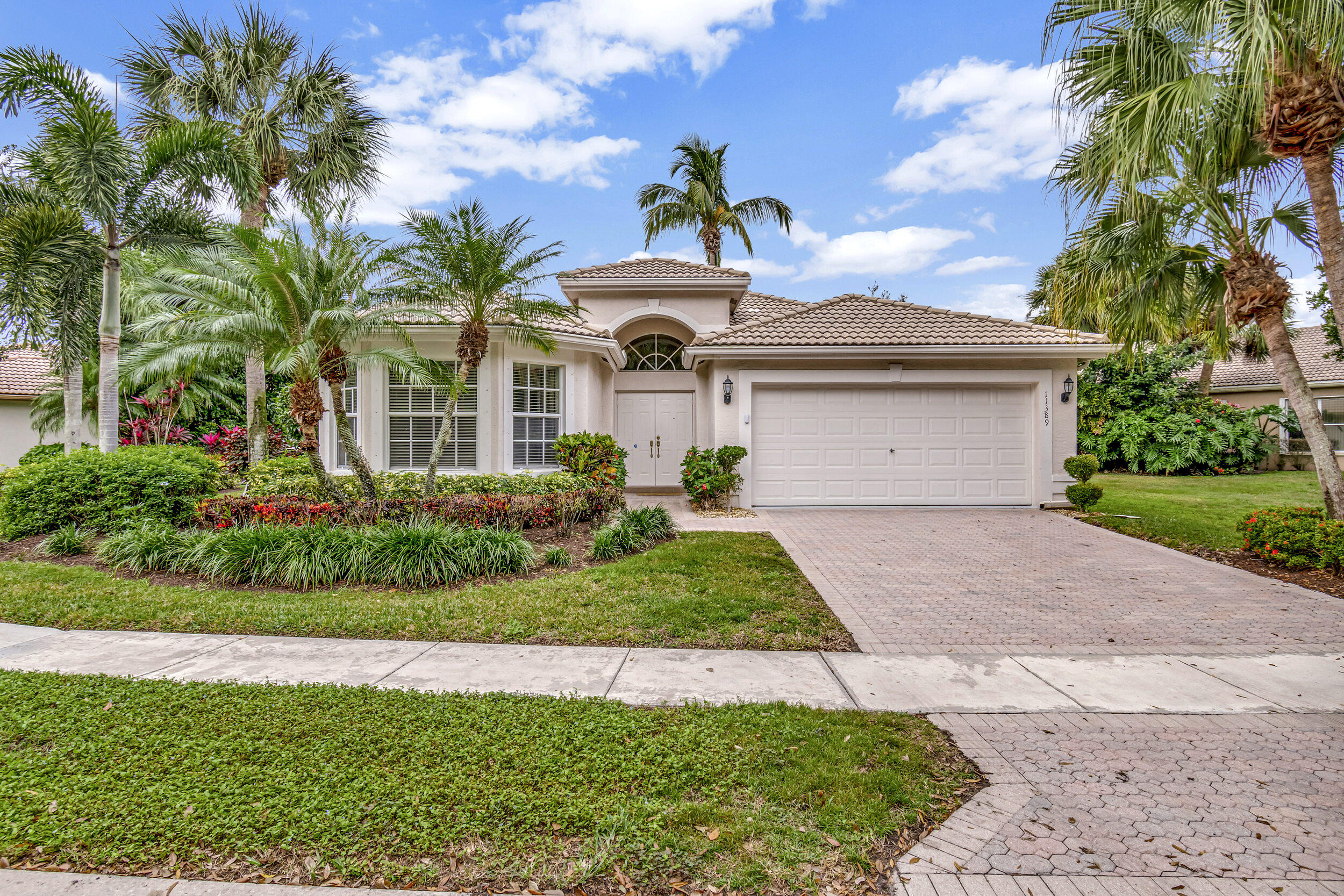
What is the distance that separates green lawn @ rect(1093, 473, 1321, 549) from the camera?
9.24 meters

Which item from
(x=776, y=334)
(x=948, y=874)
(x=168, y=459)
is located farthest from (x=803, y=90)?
(x=948, y=874)

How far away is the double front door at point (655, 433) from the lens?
47.8ft

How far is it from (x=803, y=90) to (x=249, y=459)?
13728mm

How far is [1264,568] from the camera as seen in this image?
7246mm

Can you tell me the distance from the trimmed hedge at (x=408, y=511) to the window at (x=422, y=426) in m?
2.33

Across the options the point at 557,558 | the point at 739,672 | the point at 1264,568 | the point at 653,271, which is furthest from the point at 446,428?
the point at 1264,568

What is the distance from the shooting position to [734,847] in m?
2.38

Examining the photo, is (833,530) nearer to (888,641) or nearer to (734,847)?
(888,641)

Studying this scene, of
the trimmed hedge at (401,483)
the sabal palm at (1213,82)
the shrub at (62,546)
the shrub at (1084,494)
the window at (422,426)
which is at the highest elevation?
the sabal palm at (1213,82)

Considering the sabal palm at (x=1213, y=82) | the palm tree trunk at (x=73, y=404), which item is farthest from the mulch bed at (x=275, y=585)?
the sabal palm at (x=1213, y=82)

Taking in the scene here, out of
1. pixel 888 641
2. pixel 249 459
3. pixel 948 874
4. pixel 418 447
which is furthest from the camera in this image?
→ pixel 249 459

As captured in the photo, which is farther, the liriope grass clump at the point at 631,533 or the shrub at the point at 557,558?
the liriope grass clump at the point at 631,533

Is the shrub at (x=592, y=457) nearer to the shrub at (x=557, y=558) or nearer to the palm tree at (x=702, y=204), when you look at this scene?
the shrub at (x=557, y=558)

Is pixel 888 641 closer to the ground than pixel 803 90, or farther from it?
closer to the ground
